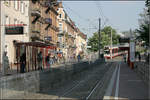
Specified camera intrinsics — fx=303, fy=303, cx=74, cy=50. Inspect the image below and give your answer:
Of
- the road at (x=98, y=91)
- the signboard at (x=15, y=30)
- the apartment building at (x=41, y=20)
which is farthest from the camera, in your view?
the apartment building at (x=41, y=20)

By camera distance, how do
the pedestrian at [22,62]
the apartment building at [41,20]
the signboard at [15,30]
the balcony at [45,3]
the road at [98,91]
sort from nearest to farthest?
the road at [98,91]
the pedestrian at [22,62]
the signboard at [15,30]
the apartment building at [41,20]
the balcony at [45,3]

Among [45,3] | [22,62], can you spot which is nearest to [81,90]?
[22,62]

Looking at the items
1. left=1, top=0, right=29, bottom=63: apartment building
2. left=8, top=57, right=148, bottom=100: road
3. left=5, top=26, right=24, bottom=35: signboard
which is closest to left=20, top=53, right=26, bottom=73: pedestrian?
left=5, top=26, right=24, bottom=35: signboard

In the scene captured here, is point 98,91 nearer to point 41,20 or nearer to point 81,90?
point 81,90

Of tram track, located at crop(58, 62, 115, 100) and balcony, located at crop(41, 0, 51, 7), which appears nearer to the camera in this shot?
tram track, located at crop(58, 62, 115, 100)

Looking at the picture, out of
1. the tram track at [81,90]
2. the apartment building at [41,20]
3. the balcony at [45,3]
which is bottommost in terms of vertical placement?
the tram track at [81,90]

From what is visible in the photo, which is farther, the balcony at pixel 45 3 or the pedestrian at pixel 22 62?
the balcony at pixel 45 3

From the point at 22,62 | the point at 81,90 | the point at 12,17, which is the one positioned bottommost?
the point at 81,90

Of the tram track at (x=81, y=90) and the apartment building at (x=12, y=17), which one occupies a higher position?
the apartment building at (x=12, y=17)

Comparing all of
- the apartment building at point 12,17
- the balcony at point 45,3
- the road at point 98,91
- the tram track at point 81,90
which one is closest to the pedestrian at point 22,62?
the road at point 98,91

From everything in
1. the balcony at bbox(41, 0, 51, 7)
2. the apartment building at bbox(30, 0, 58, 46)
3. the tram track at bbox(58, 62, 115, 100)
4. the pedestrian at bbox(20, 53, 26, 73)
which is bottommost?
the tram track at bbox(58, 62, 115, 100)

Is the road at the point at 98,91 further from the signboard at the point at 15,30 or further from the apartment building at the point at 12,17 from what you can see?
the apartment building at the point at 12,17

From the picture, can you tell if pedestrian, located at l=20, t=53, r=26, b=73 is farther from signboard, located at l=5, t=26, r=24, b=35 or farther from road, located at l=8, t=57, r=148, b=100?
road, located at l=8, t=57, r=148, b=100

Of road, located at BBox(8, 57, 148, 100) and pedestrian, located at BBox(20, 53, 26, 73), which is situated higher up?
pedestrian, located at BBox(20, 53, 26, 73)
